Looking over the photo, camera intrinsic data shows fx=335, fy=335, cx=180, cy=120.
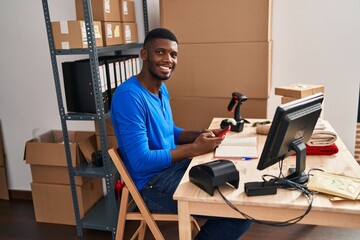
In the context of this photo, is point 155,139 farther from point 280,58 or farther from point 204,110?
point 280,58

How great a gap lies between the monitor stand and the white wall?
54.3 inches

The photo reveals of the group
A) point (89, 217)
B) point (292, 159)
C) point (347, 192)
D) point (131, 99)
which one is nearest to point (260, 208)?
point (347, 192)

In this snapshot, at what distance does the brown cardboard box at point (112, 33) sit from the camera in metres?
2.13

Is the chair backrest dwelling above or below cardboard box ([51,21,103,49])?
below

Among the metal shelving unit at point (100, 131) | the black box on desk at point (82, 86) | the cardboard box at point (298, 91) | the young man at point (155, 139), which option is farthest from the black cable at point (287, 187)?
the black box on desk at point (82, 86)

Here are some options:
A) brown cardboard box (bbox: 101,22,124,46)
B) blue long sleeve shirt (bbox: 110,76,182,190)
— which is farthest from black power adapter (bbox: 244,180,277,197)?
brown cardboard box (bbox: 101,22,124,46)

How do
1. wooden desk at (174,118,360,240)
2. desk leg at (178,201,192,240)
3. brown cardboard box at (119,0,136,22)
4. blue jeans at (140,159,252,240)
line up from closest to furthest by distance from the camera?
wooden desk at (174,118,360,240), desk leg at (178,201,192,240), blue jeans at (140,159,252,240), brown cardboard box at (119,0,136,22)

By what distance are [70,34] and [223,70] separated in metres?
1.03

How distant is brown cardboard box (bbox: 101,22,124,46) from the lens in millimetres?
2129

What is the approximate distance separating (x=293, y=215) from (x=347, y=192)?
0.20 meters

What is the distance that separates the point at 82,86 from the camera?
217 centimetres

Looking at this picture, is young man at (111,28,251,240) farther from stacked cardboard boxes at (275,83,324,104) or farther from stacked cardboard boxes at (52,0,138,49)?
stacked cardboard boxes at (275,83,324,104)

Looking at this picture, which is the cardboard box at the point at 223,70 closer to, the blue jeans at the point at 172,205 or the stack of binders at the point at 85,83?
the stack of binders at the point at 85,83

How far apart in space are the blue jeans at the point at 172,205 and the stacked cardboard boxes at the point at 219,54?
83cm
